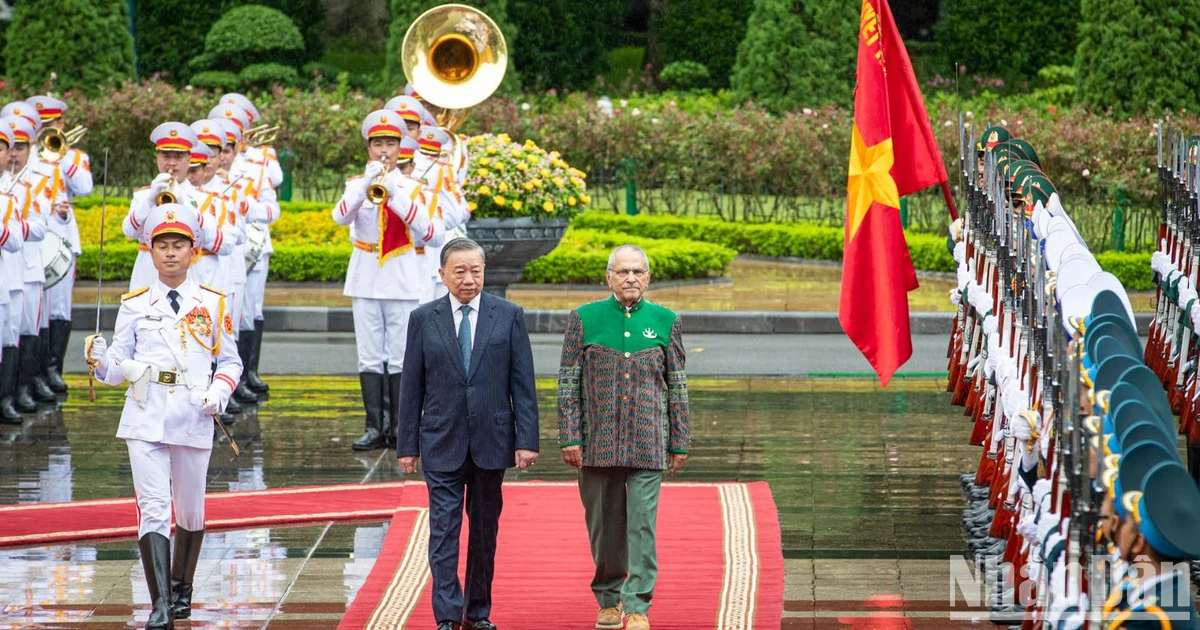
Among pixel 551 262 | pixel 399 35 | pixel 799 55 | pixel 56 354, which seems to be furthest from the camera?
pixel 399 35

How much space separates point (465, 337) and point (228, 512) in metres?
2.72

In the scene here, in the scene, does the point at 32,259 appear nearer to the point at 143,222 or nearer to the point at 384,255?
the point at 143,222

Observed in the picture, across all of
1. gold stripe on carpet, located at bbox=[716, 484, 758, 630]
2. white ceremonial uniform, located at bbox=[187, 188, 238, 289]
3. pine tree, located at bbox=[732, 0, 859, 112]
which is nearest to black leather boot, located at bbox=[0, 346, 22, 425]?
white ceremonial uniform, located at bbox=[187, 188, 238, 289]

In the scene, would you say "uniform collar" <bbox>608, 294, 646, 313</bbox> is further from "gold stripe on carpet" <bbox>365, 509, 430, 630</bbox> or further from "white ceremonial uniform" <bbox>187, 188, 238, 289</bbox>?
"white ceremonial uniform" <bbox>187, 188, 238, 289</bbox>

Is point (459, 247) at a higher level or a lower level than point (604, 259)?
higher

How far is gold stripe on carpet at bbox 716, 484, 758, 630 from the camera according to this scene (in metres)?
7.46

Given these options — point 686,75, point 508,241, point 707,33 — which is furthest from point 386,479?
point 707,33

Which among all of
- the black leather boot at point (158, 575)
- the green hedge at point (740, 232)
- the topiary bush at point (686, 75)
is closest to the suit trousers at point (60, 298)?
the black leather boot at point (158, 575)

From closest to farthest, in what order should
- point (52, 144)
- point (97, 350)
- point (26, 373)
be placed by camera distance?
point (97, 350) → point (26, 373) → point (52, 144)

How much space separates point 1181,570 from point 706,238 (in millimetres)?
18802

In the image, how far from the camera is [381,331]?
38.1 feet

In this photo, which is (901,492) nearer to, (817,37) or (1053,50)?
(817,37)

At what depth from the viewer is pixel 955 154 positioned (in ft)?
74.3

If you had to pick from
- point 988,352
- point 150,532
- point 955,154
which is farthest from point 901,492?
point 955,154
